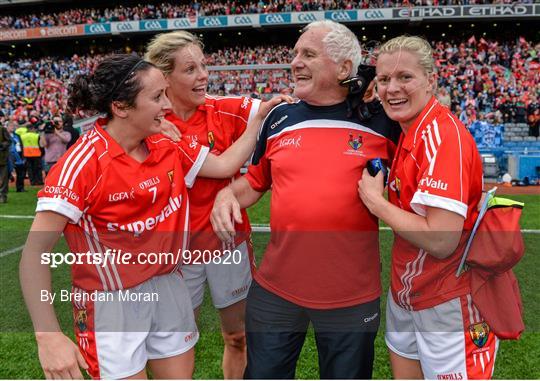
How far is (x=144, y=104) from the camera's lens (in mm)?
2027

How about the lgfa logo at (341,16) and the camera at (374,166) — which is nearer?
the camera at (374,166)

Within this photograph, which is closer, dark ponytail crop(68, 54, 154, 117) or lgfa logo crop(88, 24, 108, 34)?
dark ponytail crop(68, 54, 154, 117)

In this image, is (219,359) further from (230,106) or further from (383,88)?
(383,88)

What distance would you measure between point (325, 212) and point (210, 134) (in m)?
0.91

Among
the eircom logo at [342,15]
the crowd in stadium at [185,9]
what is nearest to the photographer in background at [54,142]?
the eircom logo at [342,15]

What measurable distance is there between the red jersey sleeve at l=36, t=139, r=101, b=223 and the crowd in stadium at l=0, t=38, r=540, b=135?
1536cm

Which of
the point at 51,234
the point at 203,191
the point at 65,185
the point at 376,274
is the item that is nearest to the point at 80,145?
the point at 65,185

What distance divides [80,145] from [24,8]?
47001 millimetres

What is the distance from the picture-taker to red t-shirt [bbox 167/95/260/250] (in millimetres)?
2643

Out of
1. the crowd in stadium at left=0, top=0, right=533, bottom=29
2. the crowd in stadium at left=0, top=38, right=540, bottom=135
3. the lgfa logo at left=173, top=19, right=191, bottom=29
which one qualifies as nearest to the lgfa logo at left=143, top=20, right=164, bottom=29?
the lgfa logo at left=173, top=19, right=191, bottom=29

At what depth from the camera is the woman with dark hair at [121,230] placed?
186 cm

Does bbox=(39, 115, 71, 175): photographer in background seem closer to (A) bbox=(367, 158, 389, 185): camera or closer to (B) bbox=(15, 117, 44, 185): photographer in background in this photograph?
(B) bbox=(15, 117, 44, 185): photographer in background

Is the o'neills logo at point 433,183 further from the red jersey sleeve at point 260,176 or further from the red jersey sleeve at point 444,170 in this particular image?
the red jersey sleeve at point 260,176

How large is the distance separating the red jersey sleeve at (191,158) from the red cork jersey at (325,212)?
408 mm
